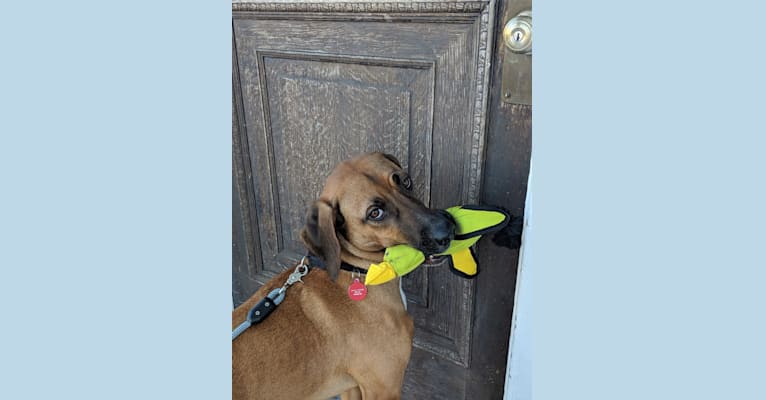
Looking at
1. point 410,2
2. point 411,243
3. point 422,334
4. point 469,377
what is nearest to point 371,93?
point 410,2

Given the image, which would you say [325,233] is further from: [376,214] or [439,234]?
[439,234]

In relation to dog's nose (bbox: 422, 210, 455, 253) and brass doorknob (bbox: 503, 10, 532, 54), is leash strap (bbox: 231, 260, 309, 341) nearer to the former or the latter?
dog's nose (bbox: 422, 210, 455, 253)

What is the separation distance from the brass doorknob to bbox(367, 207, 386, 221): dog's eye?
70cm

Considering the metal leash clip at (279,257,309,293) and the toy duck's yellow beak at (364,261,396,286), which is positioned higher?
the toy duck's yellow beak at (364,261,396,286)

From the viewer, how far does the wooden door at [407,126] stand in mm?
1945

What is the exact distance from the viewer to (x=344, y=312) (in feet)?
6.56

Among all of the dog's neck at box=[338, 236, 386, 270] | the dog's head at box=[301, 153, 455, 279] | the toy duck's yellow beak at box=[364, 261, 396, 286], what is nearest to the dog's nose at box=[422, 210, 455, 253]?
the dog's head at box=[301, 153, 455, 279]

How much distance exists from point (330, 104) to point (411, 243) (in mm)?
917

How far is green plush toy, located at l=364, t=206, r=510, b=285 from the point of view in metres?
1.77

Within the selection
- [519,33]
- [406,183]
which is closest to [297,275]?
[406,183]

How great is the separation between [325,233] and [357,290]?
251 millimetres

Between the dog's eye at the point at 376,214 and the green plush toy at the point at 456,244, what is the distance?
117mm

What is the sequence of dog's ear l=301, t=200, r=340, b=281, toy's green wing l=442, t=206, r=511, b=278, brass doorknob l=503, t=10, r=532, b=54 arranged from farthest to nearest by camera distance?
dog's ear l=301, t=200, r=340, b=281, toy's green wing l=442, t=206, r=511, b=278, brass doorknob l=503, t=10, r=532, b=54

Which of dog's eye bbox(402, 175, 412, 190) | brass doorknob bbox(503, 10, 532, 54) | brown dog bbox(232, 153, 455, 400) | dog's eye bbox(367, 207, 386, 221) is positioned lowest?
brown dog bbox(232, 153, 455, 400)
